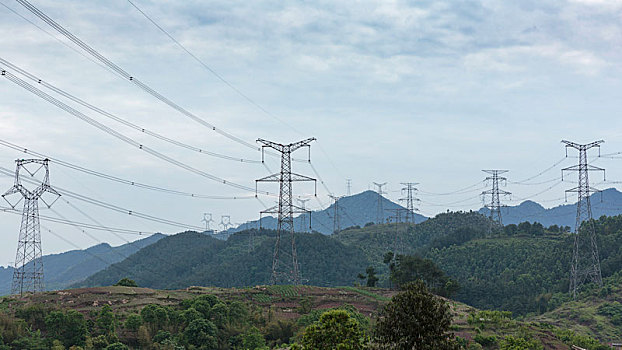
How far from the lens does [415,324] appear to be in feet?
106

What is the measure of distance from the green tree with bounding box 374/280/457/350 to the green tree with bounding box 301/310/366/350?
3.18 m

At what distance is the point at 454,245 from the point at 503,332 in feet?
368

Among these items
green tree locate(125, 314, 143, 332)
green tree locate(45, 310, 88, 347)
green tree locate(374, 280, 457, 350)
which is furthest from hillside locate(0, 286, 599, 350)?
green tree locate(374, 280, 457, 350)

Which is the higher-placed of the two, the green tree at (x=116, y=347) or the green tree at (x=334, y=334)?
the green tree at (x=334, y=334)

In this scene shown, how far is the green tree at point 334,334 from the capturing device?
119 feet

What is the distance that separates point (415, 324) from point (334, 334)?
20.3 ft

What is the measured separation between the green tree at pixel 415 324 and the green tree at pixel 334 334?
10.4ft

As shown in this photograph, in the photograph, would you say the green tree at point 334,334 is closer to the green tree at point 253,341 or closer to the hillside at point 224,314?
the green tree at point 253,341

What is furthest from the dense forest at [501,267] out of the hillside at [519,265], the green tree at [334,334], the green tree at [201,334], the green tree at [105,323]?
the green tree at [334,334]

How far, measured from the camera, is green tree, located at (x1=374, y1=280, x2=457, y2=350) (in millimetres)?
32219

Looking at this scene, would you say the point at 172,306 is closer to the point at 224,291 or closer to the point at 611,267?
the point at 224,291

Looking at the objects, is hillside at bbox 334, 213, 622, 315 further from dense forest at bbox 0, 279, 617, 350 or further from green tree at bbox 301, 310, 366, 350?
green tree at bbox 301, 310, 366, 350

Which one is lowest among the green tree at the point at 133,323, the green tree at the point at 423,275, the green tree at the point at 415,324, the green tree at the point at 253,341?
the green tree at the point at 253,341

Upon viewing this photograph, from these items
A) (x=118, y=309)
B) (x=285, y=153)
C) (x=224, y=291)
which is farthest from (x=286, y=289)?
(x=118, y=309)
